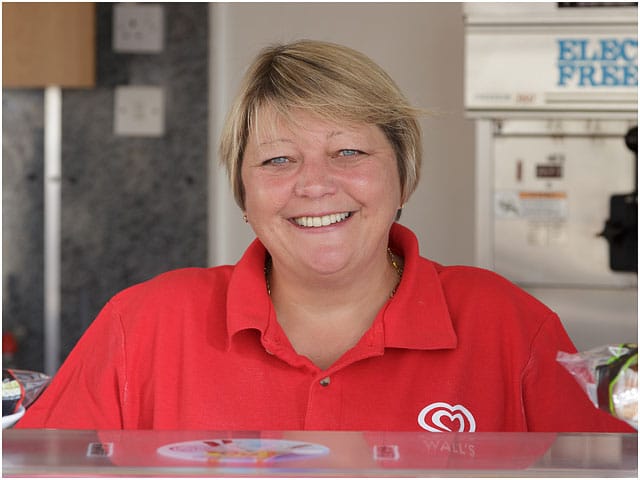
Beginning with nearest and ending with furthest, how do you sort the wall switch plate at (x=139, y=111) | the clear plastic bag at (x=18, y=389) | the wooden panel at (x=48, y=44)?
the clear plastic bag at (x=18, y=389), the wooden panel at (x=48, y=44), the wall switch plate at (x=139, y=111)

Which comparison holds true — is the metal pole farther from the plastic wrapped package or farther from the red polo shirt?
the plastic wrapped package

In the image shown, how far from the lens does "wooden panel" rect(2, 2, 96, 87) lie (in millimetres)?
3684

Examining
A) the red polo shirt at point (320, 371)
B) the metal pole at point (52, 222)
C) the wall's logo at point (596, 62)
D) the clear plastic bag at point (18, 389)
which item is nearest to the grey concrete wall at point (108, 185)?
the metal pole at point (52, 222)

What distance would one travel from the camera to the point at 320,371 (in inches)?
58.7

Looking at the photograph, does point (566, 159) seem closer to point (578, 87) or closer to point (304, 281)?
point (578, 87)

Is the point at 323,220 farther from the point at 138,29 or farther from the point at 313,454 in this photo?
the point at 138,29

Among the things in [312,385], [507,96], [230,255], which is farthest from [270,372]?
[230,255]

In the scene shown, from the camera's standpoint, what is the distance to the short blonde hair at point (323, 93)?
1556 mm

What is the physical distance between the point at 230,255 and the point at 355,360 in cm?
244

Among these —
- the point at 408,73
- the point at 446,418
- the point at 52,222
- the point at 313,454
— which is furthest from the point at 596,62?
the point at 313,454

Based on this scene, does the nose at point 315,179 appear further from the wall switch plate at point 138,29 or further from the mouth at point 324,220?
the wall switch plate at point 138,29

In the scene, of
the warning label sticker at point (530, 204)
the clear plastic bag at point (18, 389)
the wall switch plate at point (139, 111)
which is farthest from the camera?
the wall switch plate at point (139, 111)

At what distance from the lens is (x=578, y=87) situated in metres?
2.88

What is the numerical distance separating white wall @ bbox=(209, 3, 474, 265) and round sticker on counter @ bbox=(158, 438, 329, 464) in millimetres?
2814
